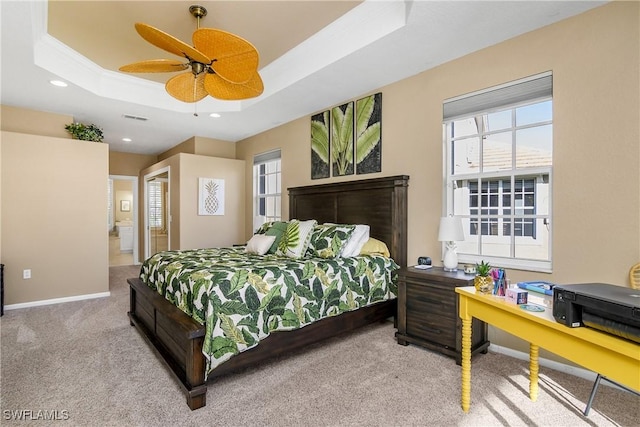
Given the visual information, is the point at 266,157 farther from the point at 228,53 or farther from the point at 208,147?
the point at 228,53

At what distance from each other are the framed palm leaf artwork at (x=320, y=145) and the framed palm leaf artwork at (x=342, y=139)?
12 cm

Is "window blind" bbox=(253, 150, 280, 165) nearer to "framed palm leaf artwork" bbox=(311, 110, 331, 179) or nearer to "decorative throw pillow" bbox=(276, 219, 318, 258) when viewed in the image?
"framed palm leaf artwork" bbox=(311, 110, 331, 179)

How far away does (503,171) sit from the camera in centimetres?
278

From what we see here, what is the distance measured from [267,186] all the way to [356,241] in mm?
2788

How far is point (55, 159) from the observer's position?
4.25 meters

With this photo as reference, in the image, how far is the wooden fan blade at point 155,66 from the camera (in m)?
2.33

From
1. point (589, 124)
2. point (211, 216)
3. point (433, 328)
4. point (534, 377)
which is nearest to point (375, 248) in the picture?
point (433, 328)

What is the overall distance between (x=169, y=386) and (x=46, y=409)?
0.67 metres

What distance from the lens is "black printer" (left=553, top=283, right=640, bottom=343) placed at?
3.44ft

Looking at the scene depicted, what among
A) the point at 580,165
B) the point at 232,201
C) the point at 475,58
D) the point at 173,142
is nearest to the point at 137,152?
the point at 173,142

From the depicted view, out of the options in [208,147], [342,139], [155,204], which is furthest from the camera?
[155,204]

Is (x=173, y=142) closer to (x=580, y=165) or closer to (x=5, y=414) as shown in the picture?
(x=5, y=414)

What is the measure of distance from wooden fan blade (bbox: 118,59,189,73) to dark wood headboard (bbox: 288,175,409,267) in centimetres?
216

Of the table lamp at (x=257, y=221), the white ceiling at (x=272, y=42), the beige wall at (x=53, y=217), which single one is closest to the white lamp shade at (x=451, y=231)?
the white ceiling at (x=272, y=42)
